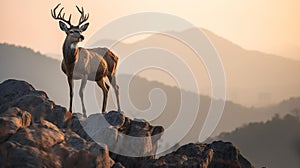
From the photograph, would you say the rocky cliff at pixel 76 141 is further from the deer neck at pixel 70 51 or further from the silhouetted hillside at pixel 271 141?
the silhouetted hillside at pixel 271 141

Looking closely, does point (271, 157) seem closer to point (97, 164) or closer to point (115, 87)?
point (115, 87)

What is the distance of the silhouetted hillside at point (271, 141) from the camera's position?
67.3ft

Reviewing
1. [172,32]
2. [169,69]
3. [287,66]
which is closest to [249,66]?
[287,66]

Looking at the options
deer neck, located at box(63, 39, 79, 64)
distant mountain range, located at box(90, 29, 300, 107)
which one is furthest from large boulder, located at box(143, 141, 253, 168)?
distant mountain range, located at box(90, 29, 300, 107)

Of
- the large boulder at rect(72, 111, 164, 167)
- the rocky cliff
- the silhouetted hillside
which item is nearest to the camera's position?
the rocky cliff

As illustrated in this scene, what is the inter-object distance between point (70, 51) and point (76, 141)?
264 cm

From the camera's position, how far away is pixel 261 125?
76.4 feet

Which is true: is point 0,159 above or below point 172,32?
below

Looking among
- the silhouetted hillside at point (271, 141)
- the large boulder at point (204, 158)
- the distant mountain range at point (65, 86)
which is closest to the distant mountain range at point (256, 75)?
the silhouetted hillside at point (271, 141)

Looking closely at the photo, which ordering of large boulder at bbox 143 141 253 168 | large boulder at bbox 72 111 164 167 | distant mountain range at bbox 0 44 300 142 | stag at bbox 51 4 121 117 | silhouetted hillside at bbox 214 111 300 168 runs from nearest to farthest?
large boulder at bbox 143 141 253 168 → large boulder at bbox 72 111 164 167 → stag at bbox 51 4 121 117 → distant mountain range at bbox 0 44 300 142 → silhouetted hillside at bbox 214 111 300 168

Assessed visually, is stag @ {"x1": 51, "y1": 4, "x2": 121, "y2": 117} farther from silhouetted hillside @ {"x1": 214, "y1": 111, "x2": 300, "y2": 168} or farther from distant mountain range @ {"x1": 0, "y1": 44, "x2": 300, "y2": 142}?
silhouetted hillside @ {"x1": 214, "y1": 111, "x2": 300, "y2": 168}

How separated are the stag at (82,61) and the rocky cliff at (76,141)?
2.30ft

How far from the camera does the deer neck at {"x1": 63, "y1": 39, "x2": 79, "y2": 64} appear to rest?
971cm

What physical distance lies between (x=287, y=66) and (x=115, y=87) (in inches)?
538
